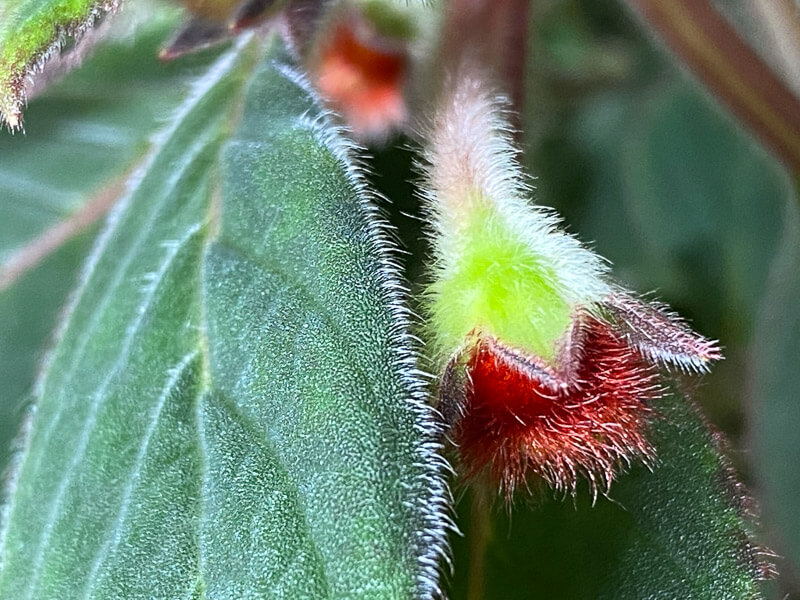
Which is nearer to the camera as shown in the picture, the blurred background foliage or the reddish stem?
the blurred background foliage

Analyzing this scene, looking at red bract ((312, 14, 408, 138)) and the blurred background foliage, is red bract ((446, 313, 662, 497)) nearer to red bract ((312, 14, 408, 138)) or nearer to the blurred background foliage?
the blurred background foliage

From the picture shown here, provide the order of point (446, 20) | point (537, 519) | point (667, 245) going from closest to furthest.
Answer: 1. point (537, 519)
2. point (446, 20)
3. point (667, 245)

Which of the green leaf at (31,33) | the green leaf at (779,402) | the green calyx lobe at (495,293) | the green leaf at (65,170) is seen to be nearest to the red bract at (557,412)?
the green calyx lobe at (495,293)

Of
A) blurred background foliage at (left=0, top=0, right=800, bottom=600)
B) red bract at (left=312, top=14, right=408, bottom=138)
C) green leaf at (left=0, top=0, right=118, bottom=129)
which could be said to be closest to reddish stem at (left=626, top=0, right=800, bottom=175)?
blurred background foliage at (left=0, top=0, right=800, bottom=600)

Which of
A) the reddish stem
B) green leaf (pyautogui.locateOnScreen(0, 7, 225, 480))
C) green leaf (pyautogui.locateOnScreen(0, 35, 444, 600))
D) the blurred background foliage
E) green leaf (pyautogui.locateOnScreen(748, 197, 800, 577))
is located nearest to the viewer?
green leaf (pyautogui.locateOnScreen(0, 35, 444, 600))

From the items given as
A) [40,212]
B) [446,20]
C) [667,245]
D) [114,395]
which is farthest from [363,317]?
[667,245]

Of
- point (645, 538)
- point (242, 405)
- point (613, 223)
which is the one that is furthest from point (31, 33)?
point (613, 223)

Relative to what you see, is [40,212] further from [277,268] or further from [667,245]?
[667,245]
